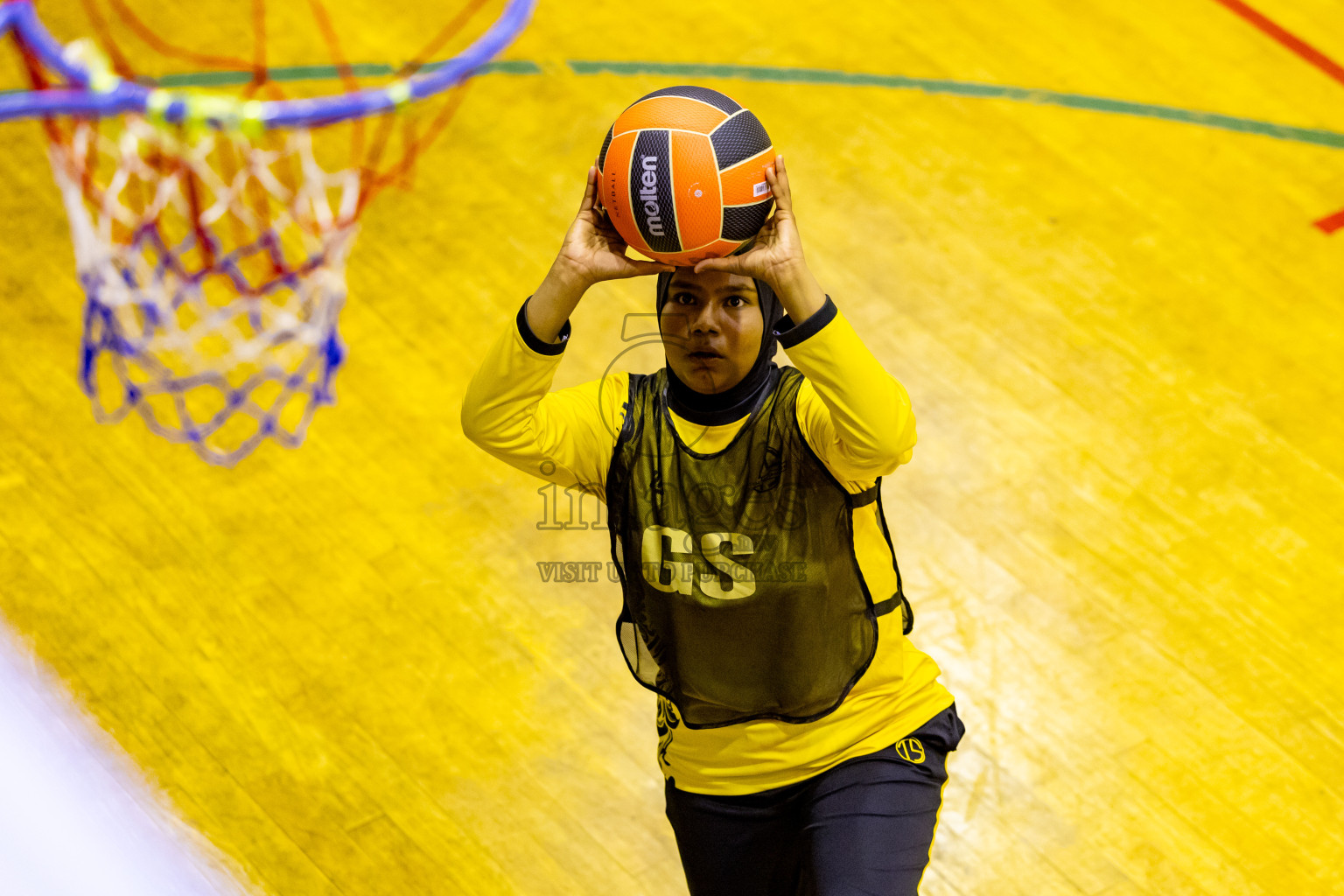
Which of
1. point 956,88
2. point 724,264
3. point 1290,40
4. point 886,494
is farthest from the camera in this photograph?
point 1290,40

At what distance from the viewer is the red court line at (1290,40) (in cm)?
610

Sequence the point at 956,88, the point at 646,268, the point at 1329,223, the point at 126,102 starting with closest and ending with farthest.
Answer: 1. the point at 646,268
2. the point at 126,102
3. the point at 1329,223
4. the point at 956,88

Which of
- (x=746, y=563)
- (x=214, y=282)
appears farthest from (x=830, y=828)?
(x=214, y=282)

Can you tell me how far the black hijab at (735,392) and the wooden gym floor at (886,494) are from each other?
1575 mm

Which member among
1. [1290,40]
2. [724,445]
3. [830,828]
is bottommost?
[1290,40]

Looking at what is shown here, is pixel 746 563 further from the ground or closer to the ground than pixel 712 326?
closer to the ground

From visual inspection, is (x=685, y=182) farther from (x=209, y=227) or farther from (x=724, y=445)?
(x=209, y=227)

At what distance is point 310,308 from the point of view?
14.7 feet

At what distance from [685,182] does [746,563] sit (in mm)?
687

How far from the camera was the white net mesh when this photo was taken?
388 centimetres

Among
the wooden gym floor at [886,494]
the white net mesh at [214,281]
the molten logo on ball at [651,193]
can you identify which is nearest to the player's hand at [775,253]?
the molten logo on ball at [651,193]

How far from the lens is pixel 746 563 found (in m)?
2.64

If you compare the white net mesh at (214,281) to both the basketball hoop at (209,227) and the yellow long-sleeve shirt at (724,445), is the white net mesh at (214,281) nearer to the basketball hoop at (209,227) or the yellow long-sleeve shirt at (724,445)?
the basketball hoop at (209,227)

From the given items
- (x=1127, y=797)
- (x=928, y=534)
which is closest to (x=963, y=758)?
(x=1127, y=797)
